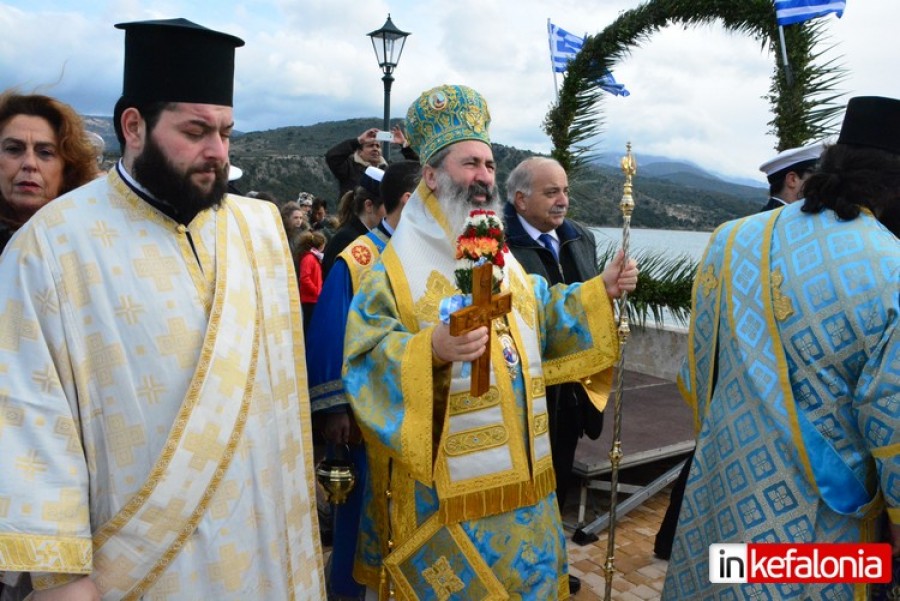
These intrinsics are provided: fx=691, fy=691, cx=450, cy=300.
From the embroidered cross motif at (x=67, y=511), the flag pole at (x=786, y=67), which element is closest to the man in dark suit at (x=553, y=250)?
the embroidered cross motif at (x=67, y=511)

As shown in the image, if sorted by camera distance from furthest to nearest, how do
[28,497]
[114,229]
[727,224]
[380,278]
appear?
[727,224]
[380,278]
[114,229]
[28,497]

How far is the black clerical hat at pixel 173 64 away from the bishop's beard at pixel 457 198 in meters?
0.84

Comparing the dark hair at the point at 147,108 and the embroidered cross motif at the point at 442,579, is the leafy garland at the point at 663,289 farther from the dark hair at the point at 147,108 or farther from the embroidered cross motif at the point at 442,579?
the dark hair at the point at 147,108

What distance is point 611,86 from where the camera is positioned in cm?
916

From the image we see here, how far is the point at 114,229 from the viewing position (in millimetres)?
1916

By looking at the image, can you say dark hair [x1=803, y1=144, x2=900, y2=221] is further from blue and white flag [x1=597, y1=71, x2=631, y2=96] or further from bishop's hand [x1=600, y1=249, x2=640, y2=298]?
blue and white flag [x1=597, y1=71, x2=631, y2=96]

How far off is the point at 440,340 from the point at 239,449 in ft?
2.19

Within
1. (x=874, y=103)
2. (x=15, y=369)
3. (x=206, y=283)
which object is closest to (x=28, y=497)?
(x=15, y=369)

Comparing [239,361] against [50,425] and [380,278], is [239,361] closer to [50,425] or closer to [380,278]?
[50,425]

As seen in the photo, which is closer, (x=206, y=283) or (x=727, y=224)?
(x=206, y=283)

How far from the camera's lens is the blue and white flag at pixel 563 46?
924 centimetres

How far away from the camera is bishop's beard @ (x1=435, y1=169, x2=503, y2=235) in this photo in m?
2.55

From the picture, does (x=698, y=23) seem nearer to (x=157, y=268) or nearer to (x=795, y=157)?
(x=795, y=157)

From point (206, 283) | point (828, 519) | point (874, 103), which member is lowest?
point (828, 519)
